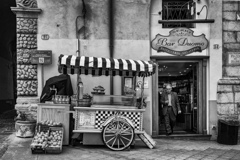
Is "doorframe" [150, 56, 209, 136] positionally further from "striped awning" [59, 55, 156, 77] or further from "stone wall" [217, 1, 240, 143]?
"striped awning" [59, 55, 156, 77]

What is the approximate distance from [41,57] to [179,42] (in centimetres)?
456

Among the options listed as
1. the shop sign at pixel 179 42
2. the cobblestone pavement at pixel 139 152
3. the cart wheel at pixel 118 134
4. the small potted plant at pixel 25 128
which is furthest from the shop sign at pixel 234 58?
the small potted plant at pixel 25 128

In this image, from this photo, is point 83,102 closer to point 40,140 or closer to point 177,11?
point 40,140

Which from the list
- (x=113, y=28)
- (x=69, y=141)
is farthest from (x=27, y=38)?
(x=69, y=141)

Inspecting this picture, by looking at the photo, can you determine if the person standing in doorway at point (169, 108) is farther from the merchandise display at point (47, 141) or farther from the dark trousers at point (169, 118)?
the merchandise display at point (47, 141)

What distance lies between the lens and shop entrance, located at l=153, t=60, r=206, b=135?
8.78m

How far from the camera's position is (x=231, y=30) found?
8719 millimetres

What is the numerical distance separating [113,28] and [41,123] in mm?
3813

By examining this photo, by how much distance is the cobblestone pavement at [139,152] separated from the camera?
6020 millimetres

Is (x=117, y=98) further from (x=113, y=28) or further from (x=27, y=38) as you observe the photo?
(x=27, y=38)

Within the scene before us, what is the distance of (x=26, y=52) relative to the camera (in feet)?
26.6

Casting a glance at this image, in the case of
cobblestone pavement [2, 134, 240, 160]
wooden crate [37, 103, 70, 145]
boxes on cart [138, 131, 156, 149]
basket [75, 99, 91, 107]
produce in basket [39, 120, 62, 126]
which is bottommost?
cobblestone pavement [2, 134, 240, 160]

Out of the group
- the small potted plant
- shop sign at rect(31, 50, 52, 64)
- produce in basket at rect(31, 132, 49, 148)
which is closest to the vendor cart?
produce in basket at rect(31, 132, 49, 148)

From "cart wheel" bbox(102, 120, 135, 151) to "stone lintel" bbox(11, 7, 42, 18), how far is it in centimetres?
431
